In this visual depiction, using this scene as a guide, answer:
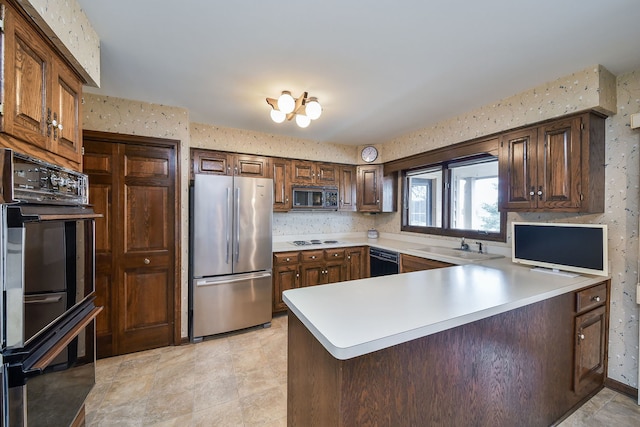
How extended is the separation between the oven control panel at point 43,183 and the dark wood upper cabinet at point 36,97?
0.36 ft

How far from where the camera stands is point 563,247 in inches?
79.1

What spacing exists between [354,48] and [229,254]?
7.61 ft

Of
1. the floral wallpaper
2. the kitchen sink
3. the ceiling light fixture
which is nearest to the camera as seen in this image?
the floral wallpaper

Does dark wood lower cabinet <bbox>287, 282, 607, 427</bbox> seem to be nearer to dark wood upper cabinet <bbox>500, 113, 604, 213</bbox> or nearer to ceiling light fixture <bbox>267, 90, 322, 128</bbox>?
dark wood upper cabinet <bbox>500, 113, 604, 213</bbox>

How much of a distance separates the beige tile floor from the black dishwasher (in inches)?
65.4

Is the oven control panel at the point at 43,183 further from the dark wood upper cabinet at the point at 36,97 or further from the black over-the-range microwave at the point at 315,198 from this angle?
the black over-the-range microwave at the point at 315,198

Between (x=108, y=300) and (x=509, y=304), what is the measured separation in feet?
10.6

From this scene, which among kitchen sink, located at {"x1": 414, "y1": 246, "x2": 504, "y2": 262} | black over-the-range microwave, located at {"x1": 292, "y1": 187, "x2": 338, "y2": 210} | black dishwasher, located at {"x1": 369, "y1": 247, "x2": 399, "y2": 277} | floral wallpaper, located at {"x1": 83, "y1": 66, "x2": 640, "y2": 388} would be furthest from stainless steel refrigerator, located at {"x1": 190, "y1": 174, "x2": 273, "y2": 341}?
kitchen sink, located at {"x1": 414, "y1": 246, "x2": 504, "y2": 262}

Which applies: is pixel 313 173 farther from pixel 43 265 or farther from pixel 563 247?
pixel 43 265

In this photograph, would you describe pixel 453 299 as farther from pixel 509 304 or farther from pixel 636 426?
pixel 636 426

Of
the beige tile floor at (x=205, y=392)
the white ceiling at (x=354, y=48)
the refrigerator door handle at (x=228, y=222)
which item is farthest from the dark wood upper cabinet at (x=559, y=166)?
the refrigerator door handle at (x=228, y=222)

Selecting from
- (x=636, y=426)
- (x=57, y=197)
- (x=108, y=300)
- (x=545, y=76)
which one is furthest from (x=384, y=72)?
(x=108, y=300)

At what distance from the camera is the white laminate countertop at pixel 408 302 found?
100 cm

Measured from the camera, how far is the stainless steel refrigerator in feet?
9.16
